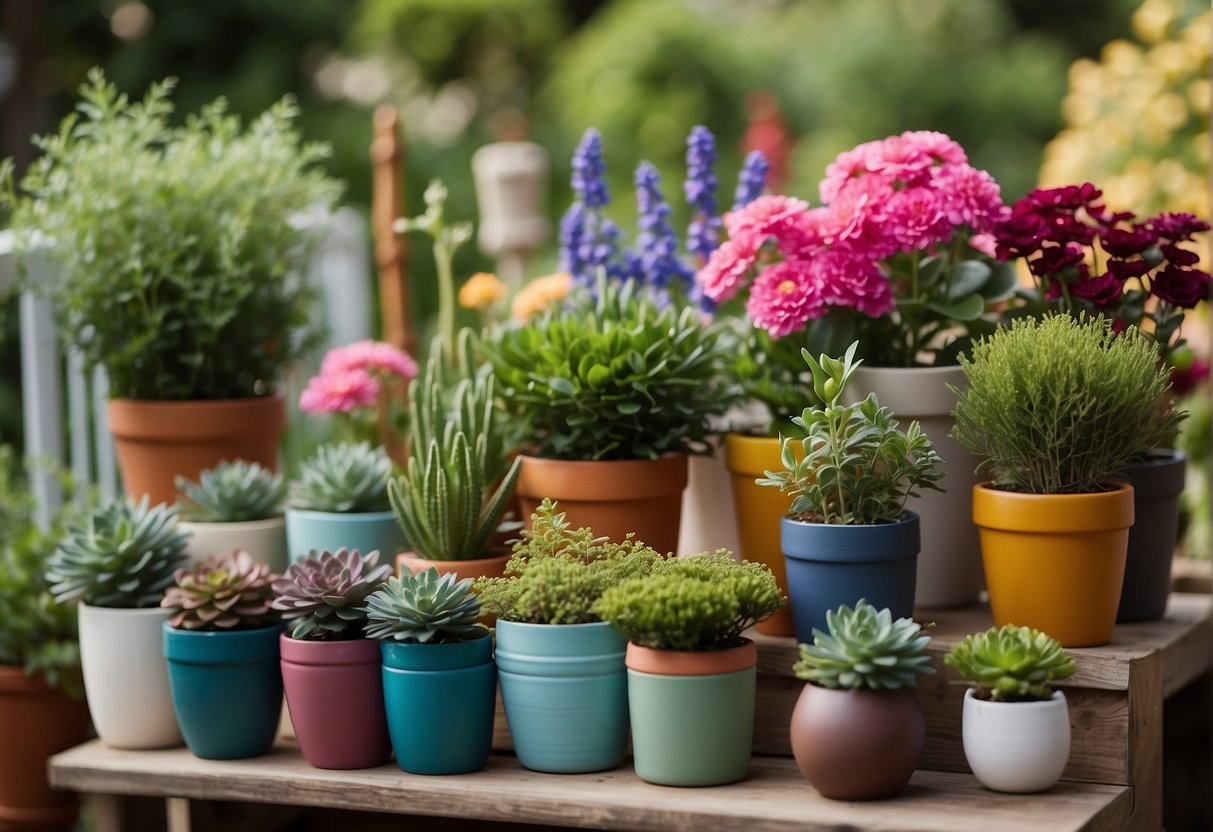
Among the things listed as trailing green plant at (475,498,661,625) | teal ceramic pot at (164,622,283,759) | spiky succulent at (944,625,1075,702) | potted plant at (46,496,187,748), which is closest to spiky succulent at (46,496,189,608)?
potted plant at (46,496,187,748)

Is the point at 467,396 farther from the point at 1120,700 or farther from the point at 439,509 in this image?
the point at 1120,700

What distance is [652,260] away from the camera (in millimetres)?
2395

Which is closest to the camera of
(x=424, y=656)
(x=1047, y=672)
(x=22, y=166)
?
(x=1047, y=672)

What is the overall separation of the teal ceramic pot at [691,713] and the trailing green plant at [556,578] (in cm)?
10

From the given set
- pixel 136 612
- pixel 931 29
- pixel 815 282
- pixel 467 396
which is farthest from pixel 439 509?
pixel 931 29

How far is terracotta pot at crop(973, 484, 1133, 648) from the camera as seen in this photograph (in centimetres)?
180

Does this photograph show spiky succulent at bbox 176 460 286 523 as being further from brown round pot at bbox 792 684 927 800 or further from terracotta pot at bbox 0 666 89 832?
brown round pot at bbox 792 684 927 800

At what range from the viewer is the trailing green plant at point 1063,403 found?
1.75 metres

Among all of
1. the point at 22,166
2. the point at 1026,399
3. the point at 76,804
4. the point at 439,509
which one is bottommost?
the point at 76,804

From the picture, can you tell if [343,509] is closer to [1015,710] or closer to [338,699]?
[338,699]

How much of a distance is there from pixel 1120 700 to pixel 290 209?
1.55m

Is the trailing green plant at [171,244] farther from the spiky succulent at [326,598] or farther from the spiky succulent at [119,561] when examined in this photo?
the spiky succulent at [326,598]

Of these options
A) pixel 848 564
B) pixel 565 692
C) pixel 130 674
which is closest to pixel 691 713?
pixel 565 692

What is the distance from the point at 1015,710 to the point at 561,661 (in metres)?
0.54
